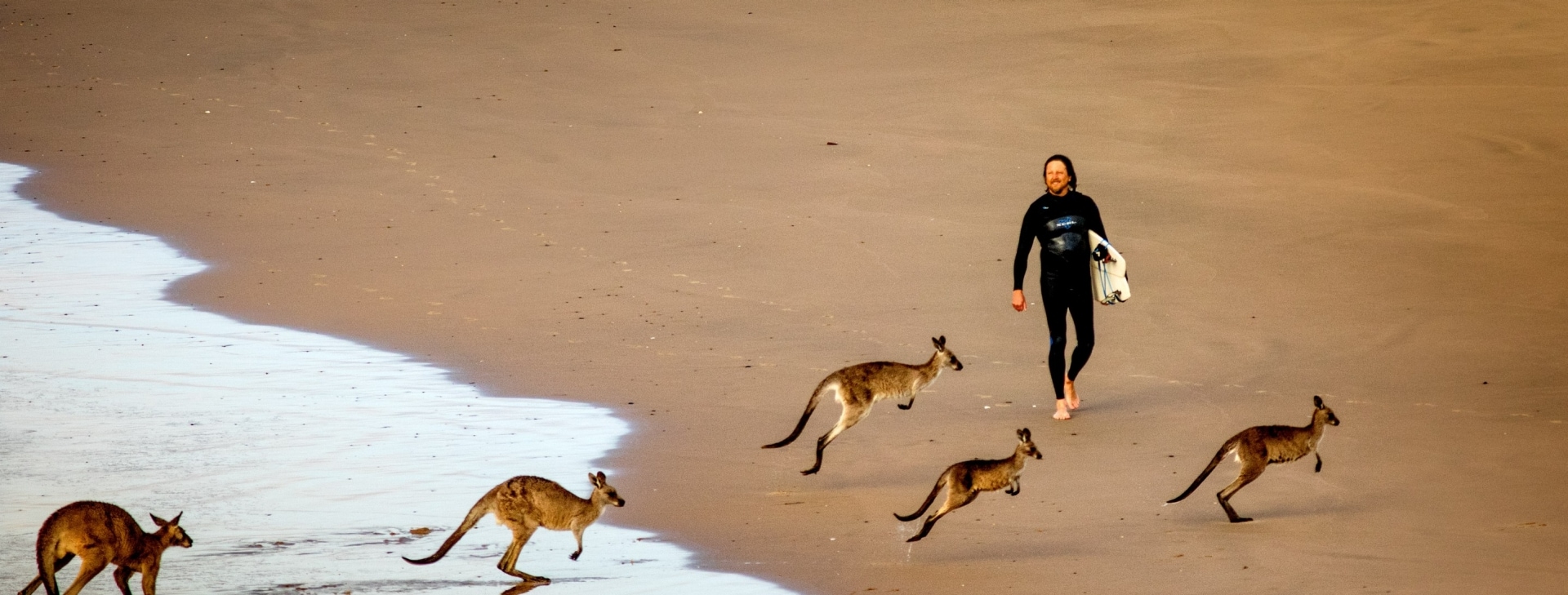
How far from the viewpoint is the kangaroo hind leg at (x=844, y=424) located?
30.5ft

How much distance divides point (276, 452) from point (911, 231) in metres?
7.05

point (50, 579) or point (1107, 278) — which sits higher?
point (1107, 278)

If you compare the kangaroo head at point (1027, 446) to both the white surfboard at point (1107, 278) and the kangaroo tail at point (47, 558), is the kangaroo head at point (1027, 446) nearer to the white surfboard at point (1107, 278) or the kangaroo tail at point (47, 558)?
the white surfboard at point (1107, 278)

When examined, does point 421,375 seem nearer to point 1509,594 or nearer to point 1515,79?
point 1509,594

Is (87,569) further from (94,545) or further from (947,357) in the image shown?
(947,357)

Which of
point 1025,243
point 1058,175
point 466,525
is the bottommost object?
point 466,525

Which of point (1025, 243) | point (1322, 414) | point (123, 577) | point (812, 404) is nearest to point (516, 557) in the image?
point (123, 577)

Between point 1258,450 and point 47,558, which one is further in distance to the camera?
point 1258,450

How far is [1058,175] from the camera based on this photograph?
1023cm

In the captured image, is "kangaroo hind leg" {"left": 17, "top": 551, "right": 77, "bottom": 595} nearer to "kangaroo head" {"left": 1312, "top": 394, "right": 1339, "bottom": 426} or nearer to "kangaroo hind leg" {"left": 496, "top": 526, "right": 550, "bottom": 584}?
"kangaroo hind leg" {"left": 496, "top": 526, "right": 550, "bottom": 584}

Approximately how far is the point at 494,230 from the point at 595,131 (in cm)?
417

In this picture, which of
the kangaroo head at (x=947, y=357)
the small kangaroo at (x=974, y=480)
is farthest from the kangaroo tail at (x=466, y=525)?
the kangaroo head at (x=947, y=357)

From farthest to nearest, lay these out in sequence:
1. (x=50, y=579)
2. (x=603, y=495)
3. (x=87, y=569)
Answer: (x=603, y=495) → (x=87, y=569) → (x=50, y=579)

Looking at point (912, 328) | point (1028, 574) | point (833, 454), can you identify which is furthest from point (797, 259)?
point (1028, 574)
